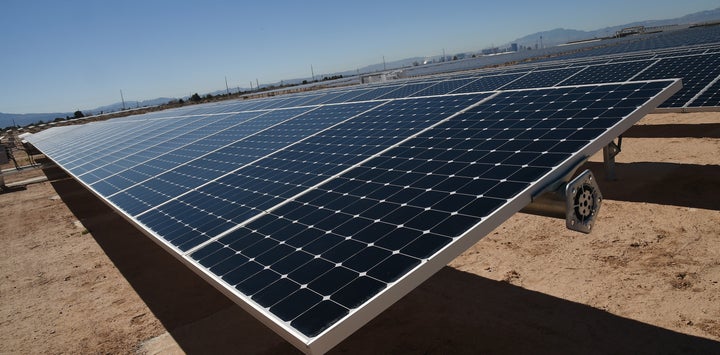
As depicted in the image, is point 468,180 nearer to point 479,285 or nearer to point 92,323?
point 479,285

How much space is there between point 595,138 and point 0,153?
152 ft

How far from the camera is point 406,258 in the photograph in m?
5.08

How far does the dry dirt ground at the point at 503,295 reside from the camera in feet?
29.2

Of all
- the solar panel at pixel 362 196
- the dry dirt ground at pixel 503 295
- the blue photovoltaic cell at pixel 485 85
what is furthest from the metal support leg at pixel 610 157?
the solar panel at pixel 362 196

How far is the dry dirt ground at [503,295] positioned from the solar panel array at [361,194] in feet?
11.3

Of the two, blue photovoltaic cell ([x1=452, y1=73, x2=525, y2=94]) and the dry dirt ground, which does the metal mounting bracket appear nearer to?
the dry dirt ground

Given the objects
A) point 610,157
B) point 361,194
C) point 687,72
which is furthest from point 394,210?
point 687,72

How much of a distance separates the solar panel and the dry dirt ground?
136 inches

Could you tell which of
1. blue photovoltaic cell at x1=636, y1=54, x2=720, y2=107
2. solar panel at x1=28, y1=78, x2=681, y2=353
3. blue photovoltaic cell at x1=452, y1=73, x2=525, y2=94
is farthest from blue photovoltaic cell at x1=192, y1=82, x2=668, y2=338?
blue photovoltaic cell at x1=636, y1=54, x2=720, y2=107

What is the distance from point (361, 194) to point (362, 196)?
11 cm

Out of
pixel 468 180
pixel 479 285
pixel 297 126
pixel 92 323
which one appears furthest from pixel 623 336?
pixel 92 323

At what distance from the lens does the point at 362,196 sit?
7293mm

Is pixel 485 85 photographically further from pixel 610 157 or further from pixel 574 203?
pixel 574 203

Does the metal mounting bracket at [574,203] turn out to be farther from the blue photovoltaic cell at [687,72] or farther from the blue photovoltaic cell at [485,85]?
the blue photovoltaic cell at [687,72]
